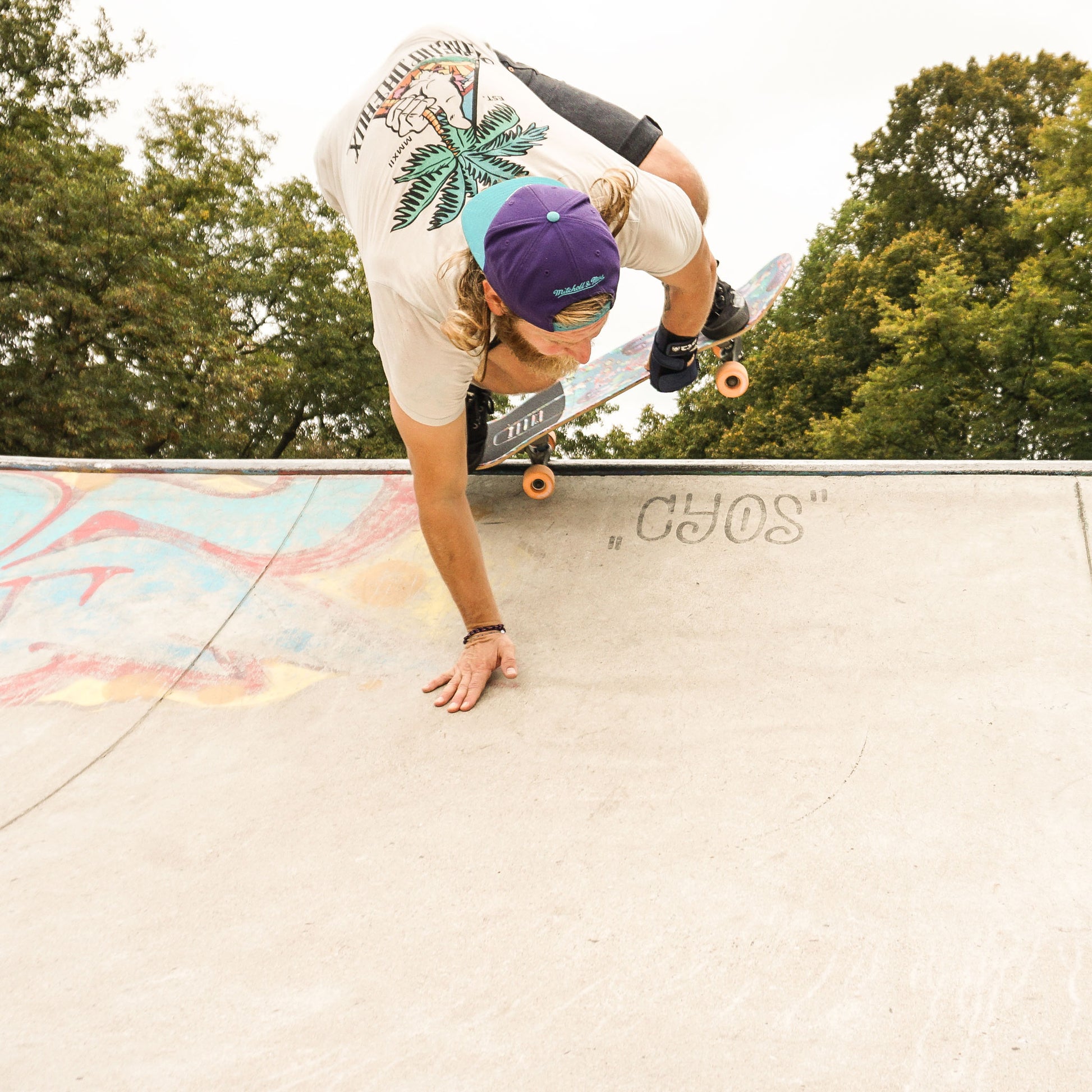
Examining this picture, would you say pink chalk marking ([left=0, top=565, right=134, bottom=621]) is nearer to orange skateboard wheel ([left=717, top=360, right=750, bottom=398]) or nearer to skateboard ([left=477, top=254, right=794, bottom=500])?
skateboard ([left=477, top=254, right=794, bottom=500])

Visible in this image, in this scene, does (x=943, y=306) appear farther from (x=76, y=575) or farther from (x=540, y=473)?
(x=76, y=575)

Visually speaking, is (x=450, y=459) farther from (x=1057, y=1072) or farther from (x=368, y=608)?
(x=1057, y=1072)

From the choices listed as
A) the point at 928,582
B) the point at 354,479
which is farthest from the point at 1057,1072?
the point at 354,479

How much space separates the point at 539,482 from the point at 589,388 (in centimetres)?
60

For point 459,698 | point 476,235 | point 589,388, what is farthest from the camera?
point 589,388

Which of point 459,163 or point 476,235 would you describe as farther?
point 459,163

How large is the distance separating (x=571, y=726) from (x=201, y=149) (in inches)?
985

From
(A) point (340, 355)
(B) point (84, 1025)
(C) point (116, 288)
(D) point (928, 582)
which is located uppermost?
(A) point (340, 355)

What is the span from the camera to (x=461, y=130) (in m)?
2.56

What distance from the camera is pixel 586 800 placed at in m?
2.70

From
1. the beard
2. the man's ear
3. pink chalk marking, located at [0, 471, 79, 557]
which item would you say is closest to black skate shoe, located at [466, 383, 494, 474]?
the beard

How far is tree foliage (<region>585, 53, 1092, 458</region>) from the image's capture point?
18.5m

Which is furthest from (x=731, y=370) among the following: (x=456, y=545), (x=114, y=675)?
(x=114, y=675)

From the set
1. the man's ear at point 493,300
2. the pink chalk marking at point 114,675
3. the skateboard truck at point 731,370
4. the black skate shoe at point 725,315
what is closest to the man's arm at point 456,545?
the man's ear at point 493,300
